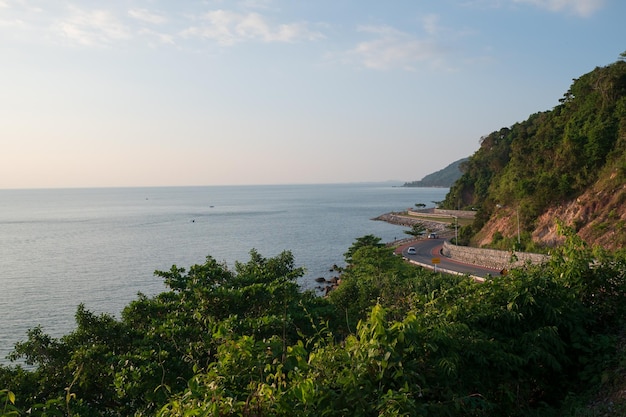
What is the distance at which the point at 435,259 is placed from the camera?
43.4 m

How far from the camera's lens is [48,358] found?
615 inches

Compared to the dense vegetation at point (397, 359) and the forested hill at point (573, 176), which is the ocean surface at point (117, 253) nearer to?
the dense vegetation at point (397, 359)

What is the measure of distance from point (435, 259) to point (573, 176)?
19807 mm

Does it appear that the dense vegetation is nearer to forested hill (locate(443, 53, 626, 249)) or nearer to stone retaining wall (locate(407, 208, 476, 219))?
forested hill (locate(443, 53, 626, 249))

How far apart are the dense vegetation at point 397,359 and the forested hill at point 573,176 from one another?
36.0 meters

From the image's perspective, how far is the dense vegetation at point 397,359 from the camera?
535cm

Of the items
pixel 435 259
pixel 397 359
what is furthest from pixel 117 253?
pixel 397 359

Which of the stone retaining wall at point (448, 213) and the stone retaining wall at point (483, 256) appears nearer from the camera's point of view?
the stone retaining wall at point (483, 256)

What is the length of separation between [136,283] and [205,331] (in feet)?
138

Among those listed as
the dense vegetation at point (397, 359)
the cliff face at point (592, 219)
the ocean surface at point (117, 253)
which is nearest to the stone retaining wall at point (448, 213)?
the ocean surface at point (117, 253)

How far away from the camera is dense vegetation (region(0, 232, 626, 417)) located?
211 inches

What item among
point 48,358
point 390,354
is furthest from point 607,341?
point 48,358

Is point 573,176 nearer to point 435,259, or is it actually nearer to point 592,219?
point 592,219

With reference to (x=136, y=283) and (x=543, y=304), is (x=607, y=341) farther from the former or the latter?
(x=136, y=283)
